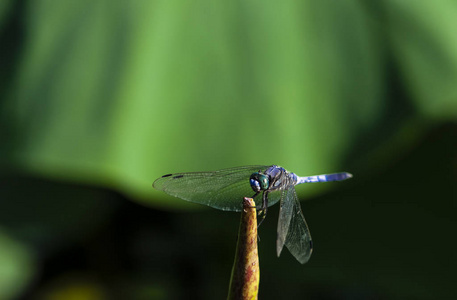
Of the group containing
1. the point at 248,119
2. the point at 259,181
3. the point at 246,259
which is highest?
the point at 248,119

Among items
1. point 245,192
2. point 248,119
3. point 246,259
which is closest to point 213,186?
point 245,192

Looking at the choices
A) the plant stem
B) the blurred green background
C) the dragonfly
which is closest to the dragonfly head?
the dragonfly

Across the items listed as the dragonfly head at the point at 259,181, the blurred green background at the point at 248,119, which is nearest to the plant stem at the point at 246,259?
the dragonfly head at the point at 259,181

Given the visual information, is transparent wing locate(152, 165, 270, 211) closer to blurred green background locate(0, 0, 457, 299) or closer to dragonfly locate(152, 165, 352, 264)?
dragonfly locate(152, 165, 352, 264)

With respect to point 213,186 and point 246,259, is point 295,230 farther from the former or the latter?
point 246,259

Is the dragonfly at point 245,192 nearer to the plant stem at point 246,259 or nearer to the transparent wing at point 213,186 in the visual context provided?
the transparent wing at point 213,186

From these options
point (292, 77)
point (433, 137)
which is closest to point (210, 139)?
point (292, 77)
